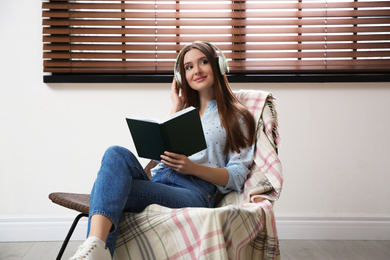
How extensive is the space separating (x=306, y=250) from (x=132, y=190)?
1.37 metres

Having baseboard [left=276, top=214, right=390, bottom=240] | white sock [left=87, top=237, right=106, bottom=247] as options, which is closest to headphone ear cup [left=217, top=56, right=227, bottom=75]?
white sock [left=87, top=237, right=106, bottom=247]

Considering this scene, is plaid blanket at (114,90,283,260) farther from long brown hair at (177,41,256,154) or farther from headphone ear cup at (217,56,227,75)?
headphone ear cup at (217,56,227,75)

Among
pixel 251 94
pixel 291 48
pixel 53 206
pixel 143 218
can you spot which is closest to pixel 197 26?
pixel 291 48

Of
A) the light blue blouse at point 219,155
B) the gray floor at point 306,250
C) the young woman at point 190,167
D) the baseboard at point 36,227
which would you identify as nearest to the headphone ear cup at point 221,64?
the young woman at point 190,167

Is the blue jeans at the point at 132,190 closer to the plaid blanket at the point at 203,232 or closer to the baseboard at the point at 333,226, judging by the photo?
A: the plaid blanket at the point at 203,232

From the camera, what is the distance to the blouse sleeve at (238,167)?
5.59 feet

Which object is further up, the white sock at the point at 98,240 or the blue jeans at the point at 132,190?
the blue jeans at the point at 132,190

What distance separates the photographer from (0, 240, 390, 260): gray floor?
236 centimetres

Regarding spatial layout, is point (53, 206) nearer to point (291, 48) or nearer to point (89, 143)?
point (89, 143)

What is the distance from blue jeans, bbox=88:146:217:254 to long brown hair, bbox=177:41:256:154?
8.4 inches

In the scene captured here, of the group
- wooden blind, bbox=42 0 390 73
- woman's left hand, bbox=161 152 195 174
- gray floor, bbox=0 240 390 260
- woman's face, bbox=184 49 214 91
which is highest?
wooden blind, bbox=42 0 390 73

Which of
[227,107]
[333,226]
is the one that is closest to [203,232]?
[227,107]

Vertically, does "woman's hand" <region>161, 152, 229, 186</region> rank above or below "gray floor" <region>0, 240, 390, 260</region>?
above

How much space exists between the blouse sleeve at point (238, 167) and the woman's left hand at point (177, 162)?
18cm
